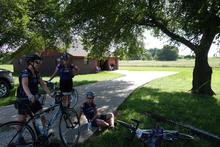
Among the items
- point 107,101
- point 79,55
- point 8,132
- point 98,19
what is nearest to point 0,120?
point 8,132

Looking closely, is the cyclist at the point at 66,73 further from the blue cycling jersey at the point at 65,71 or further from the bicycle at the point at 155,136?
the bicycle at the point at 155,136

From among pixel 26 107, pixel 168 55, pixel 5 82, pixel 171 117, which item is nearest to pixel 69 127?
pixel 26 107

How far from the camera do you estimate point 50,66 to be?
2947 centimetres

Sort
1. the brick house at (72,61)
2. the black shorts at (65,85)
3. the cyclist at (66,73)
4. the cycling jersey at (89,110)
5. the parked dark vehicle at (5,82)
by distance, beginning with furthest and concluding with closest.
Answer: the brick house at (72,61), the parked dark vehicle at (5,82), the black shorts at (65,85), the cyclist at (66,73), the cycling jersey at (89,110)

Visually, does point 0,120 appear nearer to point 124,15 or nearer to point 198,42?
point 124,15

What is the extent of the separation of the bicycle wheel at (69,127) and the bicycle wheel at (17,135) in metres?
0.72

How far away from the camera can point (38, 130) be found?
4.26m

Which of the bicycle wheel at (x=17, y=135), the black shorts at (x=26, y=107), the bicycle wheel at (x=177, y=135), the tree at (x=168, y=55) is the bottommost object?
the bicycle wheel at (x=177, y=135)

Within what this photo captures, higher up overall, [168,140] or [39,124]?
[39,124]

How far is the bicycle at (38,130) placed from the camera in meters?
3.91

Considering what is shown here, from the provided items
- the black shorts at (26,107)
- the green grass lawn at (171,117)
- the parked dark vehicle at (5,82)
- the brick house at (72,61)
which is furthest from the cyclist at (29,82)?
the brick house at (72,61)

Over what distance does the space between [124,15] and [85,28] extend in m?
2.63

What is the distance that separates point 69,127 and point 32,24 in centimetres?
1078

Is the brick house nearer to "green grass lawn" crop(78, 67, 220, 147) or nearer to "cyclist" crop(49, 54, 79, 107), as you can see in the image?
Answer: "green grass lawn" crop(78, 67, 220, 147)
